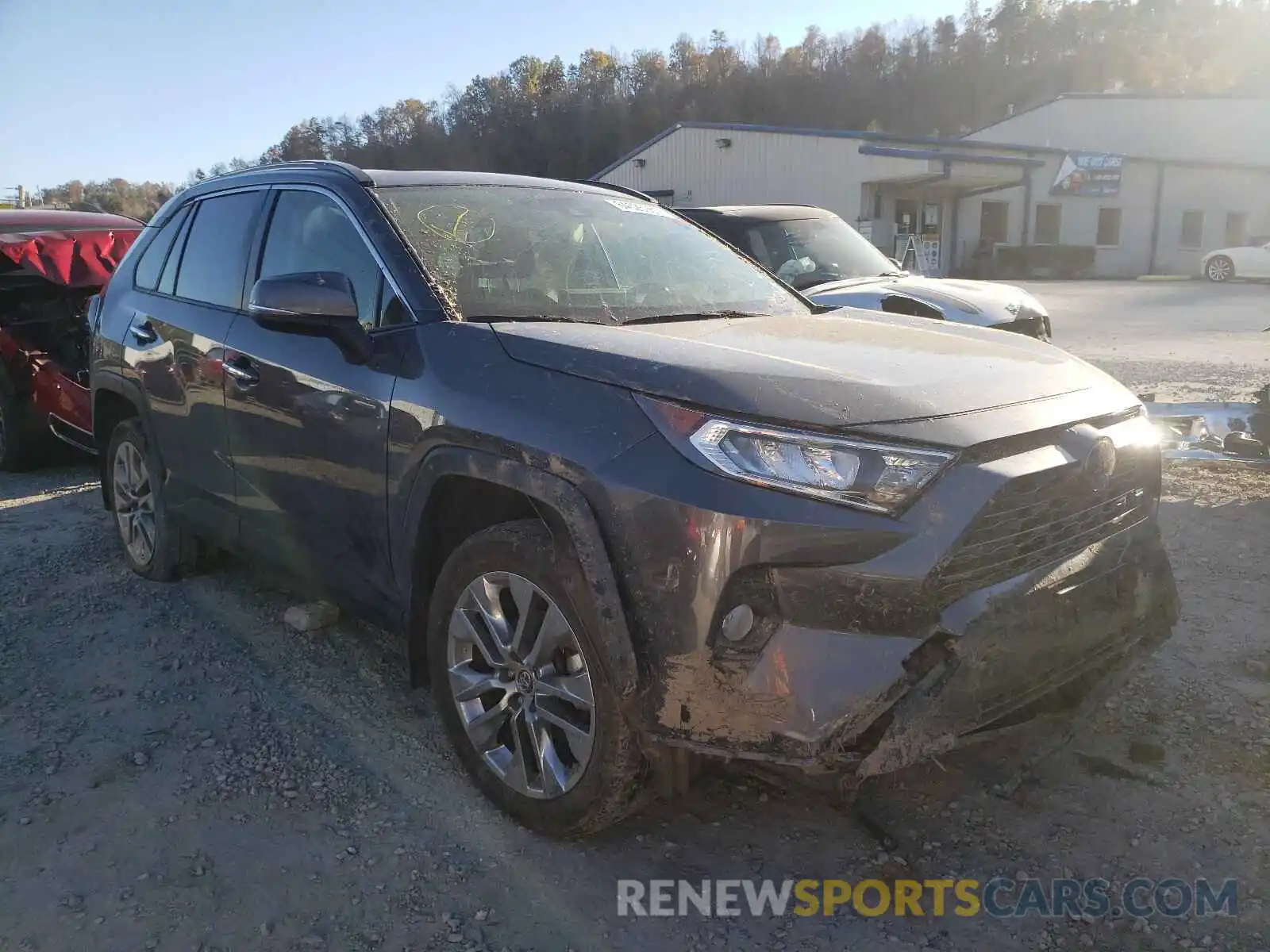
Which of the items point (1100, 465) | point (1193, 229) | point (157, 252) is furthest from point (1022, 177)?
point (1100, 465)

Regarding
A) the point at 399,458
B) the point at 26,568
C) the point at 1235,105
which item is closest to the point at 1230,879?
the point at 399,458

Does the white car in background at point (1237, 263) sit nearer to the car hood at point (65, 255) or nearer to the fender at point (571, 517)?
the car hood at point (65, 255)

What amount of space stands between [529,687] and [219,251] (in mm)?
2531

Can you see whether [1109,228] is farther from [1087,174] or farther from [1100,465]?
[1100,465]

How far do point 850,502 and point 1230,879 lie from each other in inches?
58.2

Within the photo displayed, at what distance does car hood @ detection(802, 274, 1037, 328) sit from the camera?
774cm

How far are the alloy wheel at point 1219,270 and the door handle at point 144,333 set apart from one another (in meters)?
32.6

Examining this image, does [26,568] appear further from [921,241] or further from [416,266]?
[921,241]

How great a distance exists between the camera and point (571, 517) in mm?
2432

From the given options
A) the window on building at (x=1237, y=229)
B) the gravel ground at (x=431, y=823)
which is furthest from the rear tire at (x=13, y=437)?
the window on building at (x=1237, y=229)

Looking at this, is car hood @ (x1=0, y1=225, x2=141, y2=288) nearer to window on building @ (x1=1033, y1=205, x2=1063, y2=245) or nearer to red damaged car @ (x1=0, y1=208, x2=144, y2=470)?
red damaged car @ (x1=0, y1=208, x2=144, y2=470)

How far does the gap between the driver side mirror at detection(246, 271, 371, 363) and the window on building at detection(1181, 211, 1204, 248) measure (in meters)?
40.7

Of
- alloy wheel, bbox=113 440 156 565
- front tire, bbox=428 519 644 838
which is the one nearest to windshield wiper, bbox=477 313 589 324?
front tire, bbox=428 519 644 838

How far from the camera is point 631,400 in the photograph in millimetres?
2436
